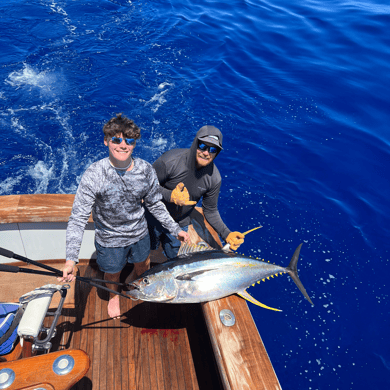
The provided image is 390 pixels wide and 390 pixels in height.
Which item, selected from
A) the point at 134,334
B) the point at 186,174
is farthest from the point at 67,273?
the point at 134,334

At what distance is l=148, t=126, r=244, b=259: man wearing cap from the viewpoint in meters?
2.70

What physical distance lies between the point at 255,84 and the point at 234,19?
5602 millimetres

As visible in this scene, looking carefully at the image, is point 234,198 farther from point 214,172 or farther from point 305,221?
point 214,172

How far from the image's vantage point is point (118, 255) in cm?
280

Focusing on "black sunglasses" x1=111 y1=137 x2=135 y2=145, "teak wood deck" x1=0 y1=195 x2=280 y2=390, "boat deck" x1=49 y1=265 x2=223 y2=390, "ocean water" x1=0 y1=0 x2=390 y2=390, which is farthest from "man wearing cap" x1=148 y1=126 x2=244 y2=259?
"ocean water" x1=0 y1=0 x2=390 y2=390

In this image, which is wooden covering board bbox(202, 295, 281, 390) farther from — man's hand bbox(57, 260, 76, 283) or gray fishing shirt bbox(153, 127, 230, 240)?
man's hand bbox(57, 260, 76, 283)

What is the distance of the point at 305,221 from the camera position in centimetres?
596

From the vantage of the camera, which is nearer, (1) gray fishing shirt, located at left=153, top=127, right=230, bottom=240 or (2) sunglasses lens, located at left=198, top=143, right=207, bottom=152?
(2) sunglasses lens, located at left=198, top=143, right=207, bottom=152

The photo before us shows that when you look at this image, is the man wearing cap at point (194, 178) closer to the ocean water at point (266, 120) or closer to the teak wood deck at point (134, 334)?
the teak wood deck at point (134, 334)

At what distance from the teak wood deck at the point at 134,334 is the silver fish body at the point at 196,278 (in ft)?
0.68

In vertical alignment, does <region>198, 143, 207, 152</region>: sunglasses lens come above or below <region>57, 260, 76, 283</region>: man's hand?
above

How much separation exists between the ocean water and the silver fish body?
2535 mm

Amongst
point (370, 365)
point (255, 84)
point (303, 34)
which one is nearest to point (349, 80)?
point (255, 84)

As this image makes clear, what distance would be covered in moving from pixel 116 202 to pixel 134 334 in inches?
70.0
